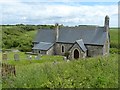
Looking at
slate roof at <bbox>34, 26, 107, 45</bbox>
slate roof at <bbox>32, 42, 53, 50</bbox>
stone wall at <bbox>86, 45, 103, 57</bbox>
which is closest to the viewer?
stone wall at <bbox>86, 45, 103, 57</bbox>

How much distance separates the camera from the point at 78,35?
42.4 m

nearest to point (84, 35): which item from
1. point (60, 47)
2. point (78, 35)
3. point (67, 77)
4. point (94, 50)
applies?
point (78, 35)

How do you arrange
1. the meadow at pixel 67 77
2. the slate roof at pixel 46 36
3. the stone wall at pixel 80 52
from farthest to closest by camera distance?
the slate roof at pixel 46 36
the stone wall at pixel 80 52
the meadow at pixel 67 77

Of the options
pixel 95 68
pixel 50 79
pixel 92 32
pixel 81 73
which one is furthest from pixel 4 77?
pixel 92 32

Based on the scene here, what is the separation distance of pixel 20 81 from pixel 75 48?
31.7m

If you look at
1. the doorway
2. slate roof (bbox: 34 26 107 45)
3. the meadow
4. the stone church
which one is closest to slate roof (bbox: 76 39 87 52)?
the stone church

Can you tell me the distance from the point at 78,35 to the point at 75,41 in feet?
10.3

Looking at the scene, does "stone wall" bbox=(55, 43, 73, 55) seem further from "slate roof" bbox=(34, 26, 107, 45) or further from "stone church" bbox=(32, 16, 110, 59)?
"slate roof" bbox=(34, 26, 107, 45)

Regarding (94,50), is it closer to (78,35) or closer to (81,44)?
(81,44)

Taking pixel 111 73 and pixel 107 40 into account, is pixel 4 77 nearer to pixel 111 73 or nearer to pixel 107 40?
pixel 111 73

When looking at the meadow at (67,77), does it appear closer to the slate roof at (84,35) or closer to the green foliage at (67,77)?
the green foliage at (67,77)

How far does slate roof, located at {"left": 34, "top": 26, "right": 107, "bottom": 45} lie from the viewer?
40.2 meters

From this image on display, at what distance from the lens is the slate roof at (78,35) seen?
4025 cm

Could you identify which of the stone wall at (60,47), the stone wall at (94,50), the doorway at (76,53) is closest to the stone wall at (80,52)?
the doorway at (76,53)
